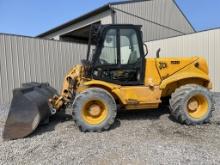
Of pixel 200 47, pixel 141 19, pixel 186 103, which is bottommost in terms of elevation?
pixel 186 103

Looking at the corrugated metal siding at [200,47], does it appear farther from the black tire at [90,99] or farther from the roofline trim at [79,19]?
the black tire at [90,99]

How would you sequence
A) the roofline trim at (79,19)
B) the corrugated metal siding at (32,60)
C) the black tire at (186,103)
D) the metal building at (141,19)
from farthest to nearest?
the metal building at (141,19), the roofline trim at (79,19), the corrugated metal siding at (32,60), the black tire at (186,103)

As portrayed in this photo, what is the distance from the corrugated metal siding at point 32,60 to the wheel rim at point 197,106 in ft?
21.1

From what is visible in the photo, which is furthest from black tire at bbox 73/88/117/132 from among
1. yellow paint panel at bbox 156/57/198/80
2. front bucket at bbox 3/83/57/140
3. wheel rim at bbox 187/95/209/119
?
wheel rim at bbox 187/95/209/119

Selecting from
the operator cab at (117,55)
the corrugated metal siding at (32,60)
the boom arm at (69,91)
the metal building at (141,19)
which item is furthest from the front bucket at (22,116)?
the metal building at (141,19)

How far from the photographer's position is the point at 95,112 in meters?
5.32

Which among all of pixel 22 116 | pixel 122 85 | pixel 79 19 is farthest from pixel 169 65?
pixel 79 19

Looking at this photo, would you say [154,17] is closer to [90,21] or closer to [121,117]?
[90,21]

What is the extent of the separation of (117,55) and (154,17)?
39.6 feet

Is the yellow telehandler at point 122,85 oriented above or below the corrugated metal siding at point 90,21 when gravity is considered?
below

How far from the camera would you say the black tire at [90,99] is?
512cm

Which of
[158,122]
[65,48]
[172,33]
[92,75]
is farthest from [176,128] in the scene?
[172,33]

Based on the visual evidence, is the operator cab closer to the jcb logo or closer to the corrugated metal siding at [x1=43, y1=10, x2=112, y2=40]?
the jcb logo

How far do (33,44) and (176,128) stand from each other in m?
6.95
